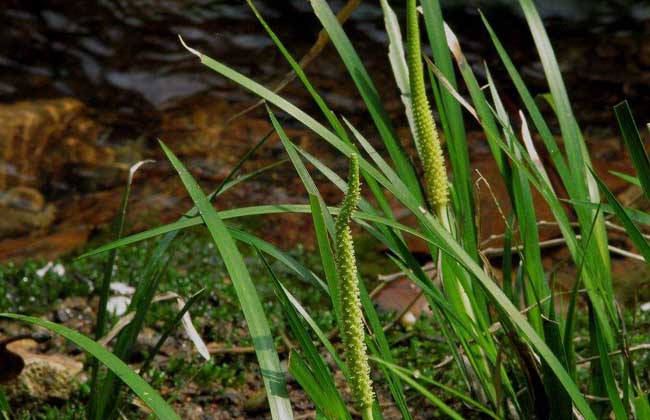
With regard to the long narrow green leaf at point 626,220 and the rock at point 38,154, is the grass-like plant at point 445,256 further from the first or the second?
the rock at point 38,154

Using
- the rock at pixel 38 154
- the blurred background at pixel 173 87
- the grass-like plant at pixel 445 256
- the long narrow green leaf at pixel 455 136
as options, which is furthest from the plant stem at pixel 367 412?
the rock at pixel 38 154

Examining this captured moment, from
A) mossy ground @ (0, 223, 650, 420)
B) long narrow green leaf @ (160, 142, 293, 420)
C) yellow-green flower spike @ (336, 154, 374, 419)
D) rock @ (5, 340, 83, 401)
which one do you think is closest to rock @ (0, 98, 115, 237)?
mossy ground @ (0, 223, 650, 420)

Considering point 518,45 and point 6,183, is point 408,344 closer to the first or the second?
point 6,183

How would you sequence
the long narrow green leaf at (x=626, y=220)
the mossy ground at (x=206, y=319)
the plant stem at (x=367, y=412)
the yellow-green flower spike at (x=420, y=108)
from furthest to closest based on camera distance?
the mossy ground at (x=206, y=319)
the yellow-green flower spike at (x=420, y=108)
the long narrow green leaf at (x=626, y=220)
the plant stem at (x=367, y=412)

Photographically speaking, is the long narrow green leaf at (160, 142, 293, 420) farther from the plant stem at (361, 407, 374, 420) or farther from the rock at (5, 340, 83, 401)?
the rock at (5, 340, 83, 401)

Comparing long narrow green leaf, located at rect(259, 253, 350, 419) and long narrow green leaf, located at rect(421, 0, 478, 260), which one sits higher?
long narrow green leaf, located at rect(421, 0, 478, 260)

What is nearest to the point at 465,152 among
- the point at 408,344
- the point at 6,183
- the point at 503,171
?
the point at 503,171
